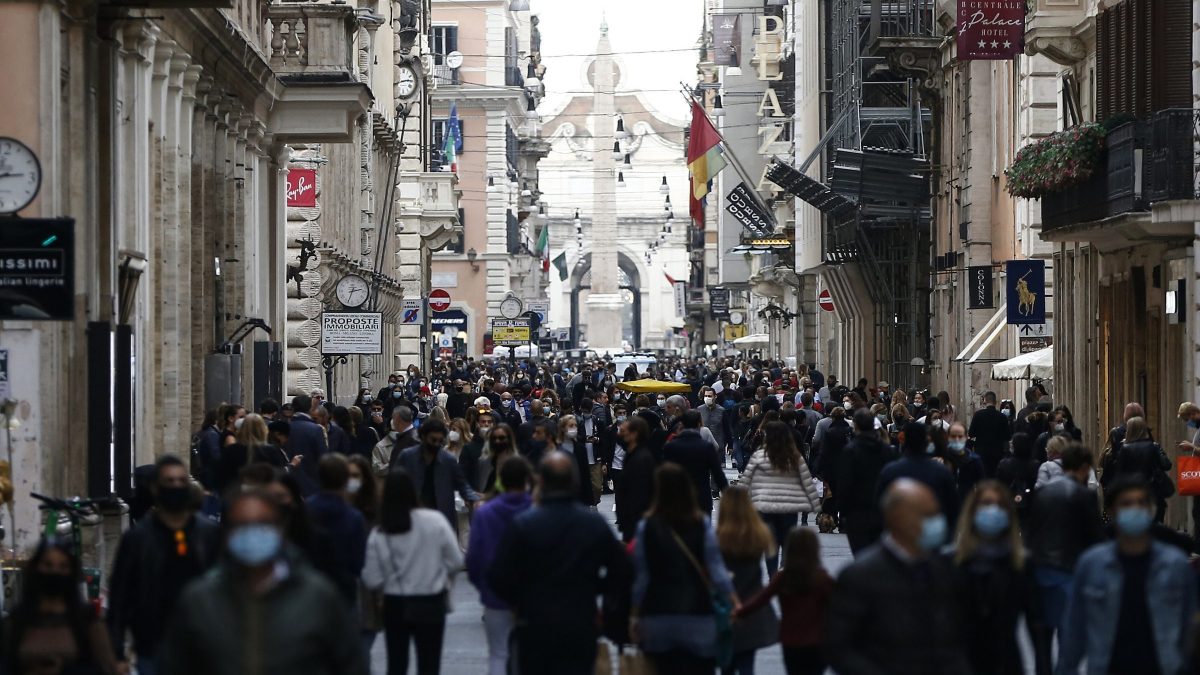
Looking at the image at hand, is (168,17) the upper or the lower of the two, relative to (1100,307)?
upper

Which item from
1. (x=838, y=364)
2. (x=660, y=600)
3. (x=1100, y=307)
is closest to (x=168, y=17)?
(x=1100, y=307)

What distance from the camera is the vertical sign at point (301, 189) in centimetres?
3919

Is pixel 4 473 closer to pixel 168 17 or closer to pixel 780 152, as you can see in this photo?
pixel 168 17

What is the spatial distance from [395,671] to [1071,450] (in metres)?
3.79

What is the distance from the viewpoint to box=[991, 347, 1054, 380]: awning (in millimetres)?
30562

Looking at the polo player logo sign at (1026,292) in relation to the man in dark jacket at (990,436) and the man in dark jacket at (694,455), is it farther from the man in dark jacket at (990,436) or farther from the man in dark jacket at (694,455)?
the man in dark jacket at (694,455)

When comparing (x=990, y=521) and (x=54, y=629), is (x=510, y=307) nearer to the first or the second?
(x=990, y=521)

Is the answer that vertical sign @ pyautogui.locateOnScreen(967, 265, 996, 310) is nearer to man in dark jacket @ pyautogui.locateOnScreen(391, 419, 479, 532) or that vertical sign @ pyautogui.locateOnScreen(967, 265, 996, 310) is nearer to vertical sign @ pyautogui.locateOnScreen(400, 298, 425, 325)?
man in dark jacket @ pyautogui.locateOnScreen(391, 419, 479, 532)

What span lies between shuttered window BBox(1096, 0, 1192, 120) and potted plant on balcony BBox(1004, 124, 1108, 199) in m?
0.48

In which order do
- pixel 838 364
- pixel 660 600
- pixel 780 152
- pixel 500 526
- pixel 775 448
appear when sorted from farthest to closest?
pixel 780 152 < pixel 838 364 < pixel 775 448 < pixel 500 526 < pixel 660 600

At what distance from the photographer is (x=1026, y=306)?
1121 inches

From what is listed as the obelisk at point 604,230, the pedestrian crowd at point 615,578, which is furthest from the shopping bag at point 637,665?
the obelisk at point 604,230

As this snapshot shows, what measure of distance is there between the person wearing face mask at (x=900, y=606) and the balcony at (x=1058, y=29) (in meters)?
22.3

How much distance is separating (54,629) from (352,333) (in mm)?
24775
